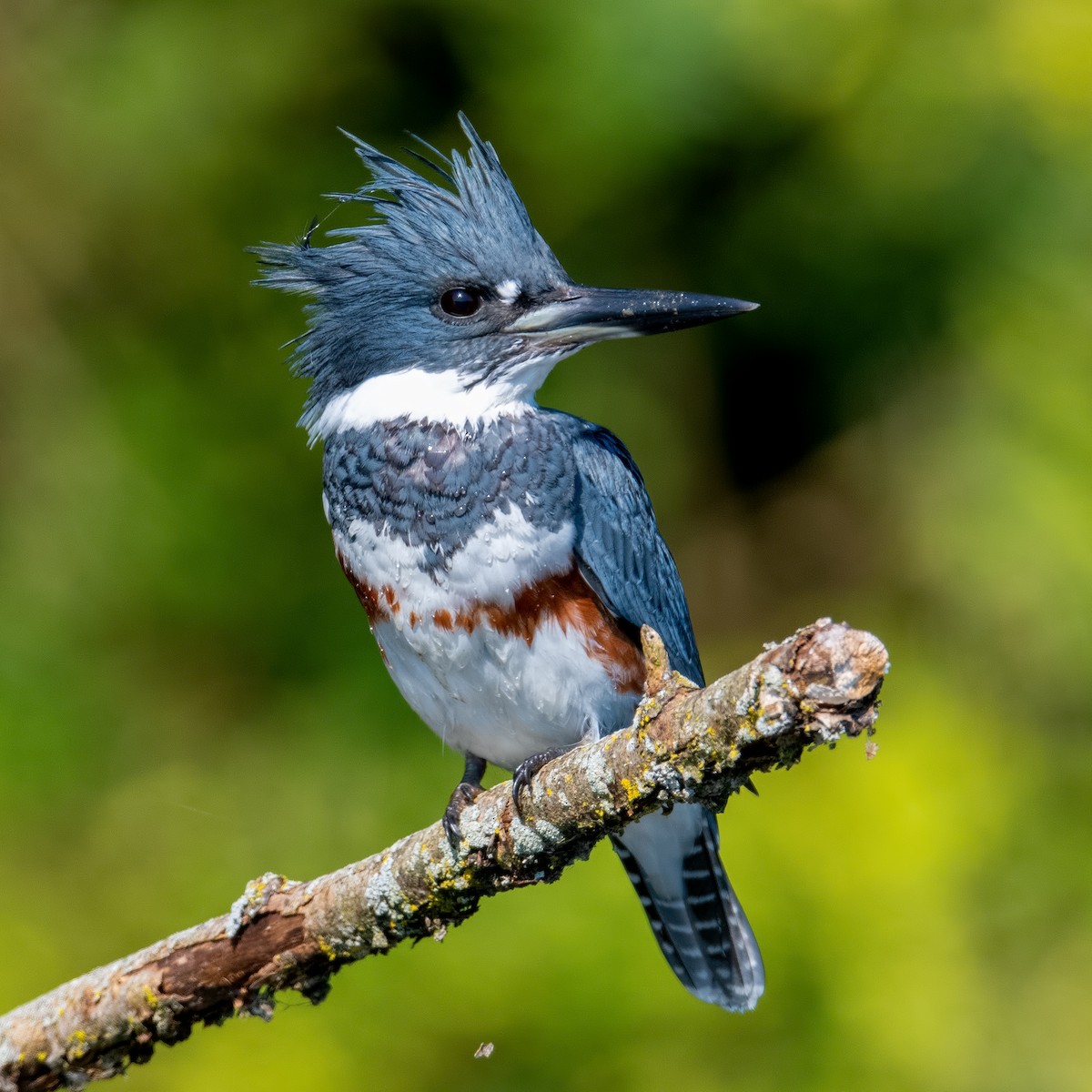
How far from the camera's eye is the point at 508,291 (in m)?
2.42

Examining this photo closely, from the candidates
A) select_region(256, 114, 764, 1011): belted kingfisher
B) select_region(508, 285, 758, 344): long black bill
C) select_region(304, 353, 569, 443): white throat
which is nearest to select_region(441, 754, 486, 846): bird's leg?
select_region(256, 114, 764, 1011): belted kingfisher

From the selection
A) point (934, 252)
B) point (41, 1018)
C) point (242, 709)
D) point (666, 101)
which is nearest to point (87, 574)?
point (242, 709)

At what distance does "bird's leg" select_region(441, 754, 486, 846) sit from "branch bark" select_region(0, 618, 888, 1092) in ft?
0.06

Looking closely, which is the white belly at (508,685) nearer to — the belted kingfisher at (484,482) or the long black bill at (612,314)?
the belted kingfisher at (484,482)

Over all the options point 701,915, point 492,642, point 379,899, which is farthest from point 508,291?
point 701,915

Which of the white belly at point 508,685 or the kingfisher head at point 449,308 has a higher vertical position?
the kingfisher head at point 449,308

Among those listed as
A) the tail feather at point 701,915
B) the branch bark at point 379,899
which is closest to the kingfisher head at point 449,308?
the branch bark at point 379,899

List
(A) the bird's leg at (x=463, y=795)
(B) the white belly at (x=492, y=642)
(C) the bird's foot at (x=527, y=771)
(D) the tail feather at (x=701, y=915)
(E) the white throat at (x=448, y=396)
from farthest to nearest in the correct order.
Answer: (D) the tail feather at (x=701, y=915)
(E) the white throat at (x=448, y=396)
(B) the white belly at (x=492, y=642)
(A) the bird's leg at (x=463, y=795)
(C) the bird's foot at (x=527, y=771)

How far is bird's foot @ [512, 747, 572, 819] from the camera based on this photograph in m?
1.96

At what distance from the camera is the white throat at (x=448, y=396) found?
2.37 metres

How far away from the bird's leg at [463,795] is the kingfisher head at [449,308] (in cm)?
62

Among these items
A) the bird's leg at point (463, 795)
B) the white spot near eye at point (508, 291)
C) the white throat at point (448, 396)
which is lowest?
the bird's leg at point (463, 795)

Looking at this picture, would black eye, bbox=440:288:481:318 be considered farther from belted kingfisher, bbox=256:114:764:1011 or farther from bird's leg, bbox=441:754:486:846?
bird's leg, bbox=441:754:486:846

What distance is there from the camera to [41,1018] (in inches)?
87.0
